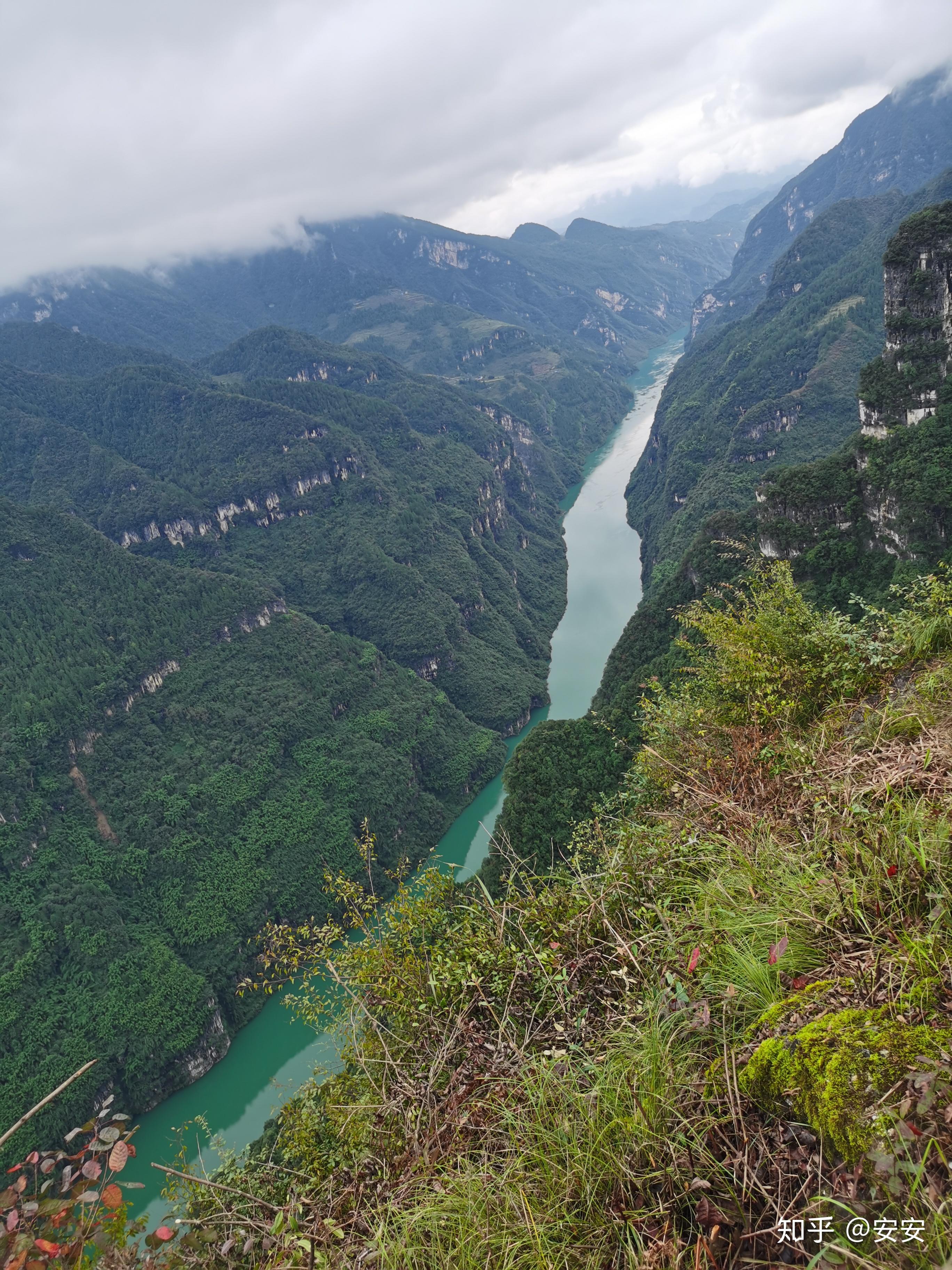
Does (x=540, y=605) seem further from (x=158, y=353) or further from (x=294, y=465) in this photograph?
(x=158, y=353)

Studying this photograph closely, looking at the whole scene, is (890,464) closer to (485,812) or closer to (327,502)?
(485,812)

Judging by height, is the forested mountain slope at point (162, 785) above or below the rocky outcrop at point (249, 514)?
below

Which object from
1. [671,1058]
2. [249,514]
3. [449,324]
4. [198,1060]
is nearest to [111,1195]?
[671,1058]

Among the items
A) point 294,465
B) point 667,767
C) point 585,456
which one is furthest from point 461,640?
point 585,456

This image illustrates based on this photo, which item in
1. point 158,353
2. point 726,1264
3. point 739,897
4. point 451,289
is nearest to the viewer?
point 726,1264

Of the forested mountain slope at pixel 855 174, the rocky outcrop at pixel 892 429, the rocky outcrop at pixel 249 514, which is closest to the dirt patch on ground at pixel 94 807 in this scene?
the rocky outcrop at pixel 249 514

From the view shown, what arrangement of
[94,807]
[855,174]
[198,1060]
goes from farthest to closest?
[855,174] < [94,807] < [198,1060]

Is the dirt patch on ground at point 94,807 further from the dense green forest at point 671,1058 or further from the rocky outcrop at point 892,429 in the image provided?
the dense green forest at point 671,1058
